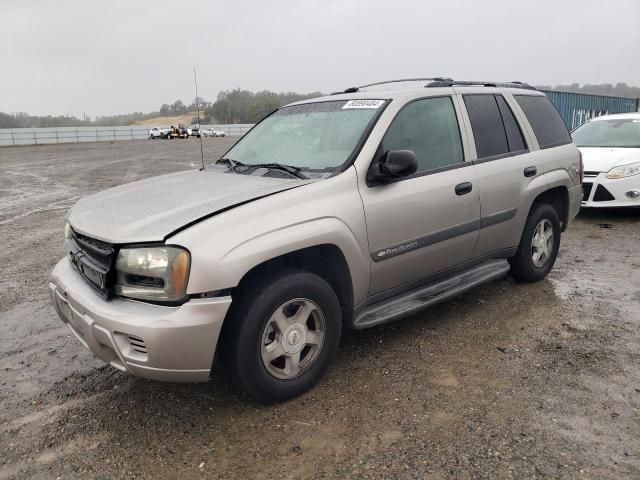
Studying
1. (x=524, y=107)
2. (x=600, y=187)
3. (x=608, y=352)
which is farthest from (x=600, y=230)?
(x=608, y=352)

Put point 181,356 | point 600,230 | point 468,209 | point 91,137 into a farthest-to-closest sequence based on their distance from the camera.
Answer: point 91,137 < point 600,230 < point 468,209 < point 181,356

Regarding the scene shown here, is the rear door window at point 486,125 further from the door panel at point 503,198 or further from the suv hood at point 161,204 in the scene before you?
the suv hood at point 161,204

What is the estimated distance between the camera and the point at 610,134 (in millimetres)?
8648

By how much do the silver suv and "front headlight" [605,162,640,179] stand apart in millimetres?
3541

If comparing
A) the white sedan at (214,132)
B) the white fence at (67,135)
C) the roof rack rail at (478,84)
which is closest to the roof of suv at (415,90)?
the roof rack rail at (478,84)

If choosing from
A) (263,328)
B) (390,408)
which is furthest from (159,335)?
(390,408)

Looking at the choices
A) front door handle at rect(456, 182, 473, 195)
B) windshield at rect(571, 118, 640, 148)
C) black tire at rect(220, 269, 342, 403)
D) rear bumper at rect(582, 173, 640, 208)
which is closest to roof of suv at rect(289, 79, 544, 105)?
front door handle at rect(456, 182, 473, 195)

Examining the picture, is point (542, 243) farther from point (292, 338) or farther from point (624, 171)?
point (624, 171)

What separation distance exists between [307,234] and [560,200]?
316 centimetres

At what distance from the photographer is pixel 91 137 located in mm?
48500

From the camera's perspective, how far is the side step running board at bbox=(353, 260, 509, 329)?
3.24 m

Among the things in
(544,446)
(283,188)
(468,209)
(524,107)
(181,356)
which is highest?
(524,107)

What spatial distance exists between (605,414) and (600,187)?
566cm

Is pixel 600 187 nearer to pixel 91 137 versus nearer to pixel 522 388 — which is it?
pixel 522 388
